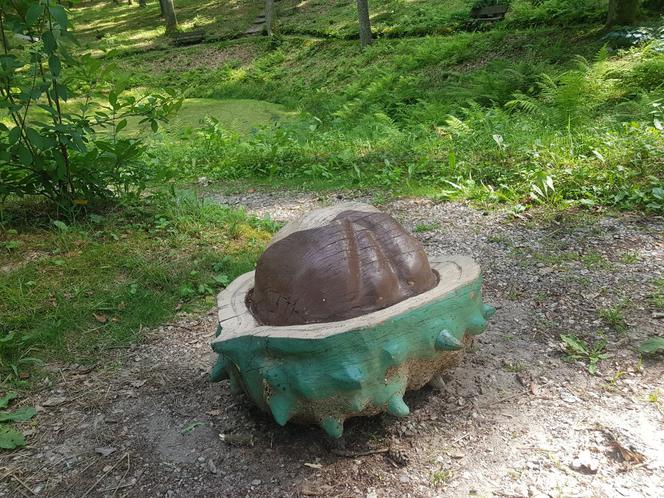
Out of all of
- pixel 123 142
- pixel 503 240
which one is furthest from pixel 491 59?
pixel 123 142

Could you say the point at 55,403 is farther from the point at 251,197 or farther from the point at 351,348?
the point at 251,197

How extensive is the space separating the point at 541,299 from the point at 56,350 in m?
2.95

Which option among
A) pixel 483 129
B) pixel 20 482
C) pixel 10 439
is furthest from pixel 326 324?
pixel 483 129

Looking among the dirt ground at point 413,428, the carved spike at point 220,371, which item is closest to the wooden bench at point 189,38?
the dirt ground at point 413,428

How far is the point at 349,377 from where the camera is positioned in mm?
2020

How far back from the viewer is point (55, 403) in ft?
9.07

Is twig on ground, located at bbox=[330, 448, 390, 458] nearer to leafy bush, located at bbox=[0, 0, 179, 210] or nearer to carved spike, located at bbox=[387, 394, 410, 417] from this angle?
carved spike, located at bbox=[387, 394, 410, 417]

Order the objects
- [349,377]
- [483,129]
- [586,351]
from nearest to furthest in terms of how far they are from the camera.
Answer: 1. [349,377]
2. [586,351]
3. [483,129]

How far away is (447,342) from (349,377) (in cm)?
45

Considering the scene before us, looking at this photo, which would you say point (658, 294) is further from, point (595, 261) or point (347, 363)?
point (347, 363)

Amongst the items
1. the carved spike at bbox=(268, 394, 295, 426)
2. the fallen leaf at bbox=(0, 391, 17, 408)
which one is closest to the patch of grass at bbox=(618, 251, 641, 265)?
the carved spike at bbox=(268, 394, 295, 426)

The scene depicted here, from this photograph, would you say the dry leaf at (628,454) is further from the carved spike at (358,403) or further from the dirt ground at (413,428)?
the carved spike at (358,403)

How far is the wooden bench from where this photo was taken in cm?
2012

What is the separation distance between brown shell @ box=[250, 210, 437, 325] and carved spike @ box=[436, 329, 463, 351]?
8.9 inches
